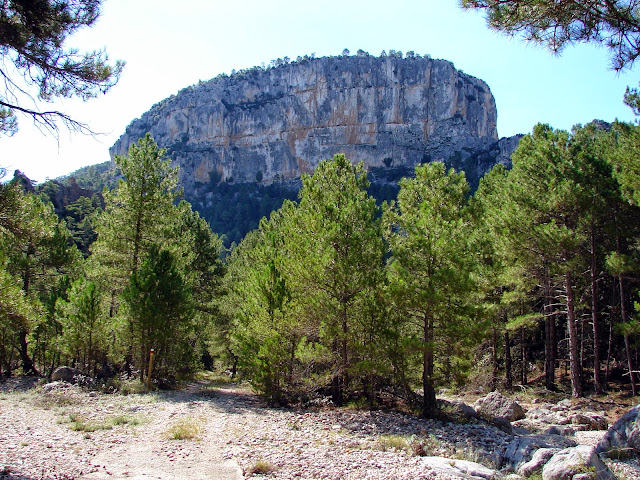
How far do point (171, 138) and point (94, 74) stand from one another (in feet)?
406

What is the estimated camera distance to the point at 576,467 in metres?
6.06

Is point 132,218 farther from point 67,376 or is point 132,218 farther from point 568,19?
point 568,19

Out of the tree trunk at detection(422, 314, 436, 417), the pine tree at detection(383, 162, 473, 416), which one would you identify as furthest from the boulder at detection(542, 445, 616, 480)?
the tree trunk at detection(422, 314, 436, 417)

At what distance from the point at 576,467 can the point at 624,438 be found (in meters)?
2.71

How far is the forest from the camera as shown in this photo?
465 inches

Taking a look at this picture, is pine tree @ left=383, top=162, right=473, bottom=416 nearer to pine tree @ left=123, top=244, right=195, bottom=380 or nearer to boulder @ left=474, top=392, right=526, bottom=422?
A: boulder @ left=474, top=392, right=526, bottom=422

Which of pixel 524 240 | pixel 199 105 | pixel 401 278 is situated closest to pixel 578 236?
pixel 524 240

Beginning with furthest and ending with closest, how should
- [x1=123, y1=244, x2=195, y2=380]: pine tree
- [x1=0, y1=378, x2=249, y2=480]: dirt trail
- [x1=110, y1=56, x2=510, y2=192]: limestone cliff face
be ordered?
[x1=110, y1=56, x2=510, y2=192]: limestone cliff face → [x1=123, y1=244, x2=195, y2=380]: pine tree → [x1=0, y1=378, x2=249, y2=480]: dirt trail

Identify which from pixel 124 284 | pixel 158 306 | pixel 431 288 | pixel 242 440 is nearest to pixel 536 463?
pixel 431 288

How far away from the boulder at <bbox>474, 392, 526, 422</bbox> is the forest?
1542 mm

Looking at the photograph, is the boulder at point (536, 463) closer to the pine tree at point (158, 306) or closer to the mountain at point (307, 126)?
the pine tree at point (158, 306)

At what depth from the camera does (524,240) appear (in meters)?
15.6

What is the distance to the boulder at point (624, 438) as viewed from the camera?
7.72 m

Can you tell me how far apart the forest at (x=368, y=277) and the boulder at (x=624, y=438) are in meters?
3.69
